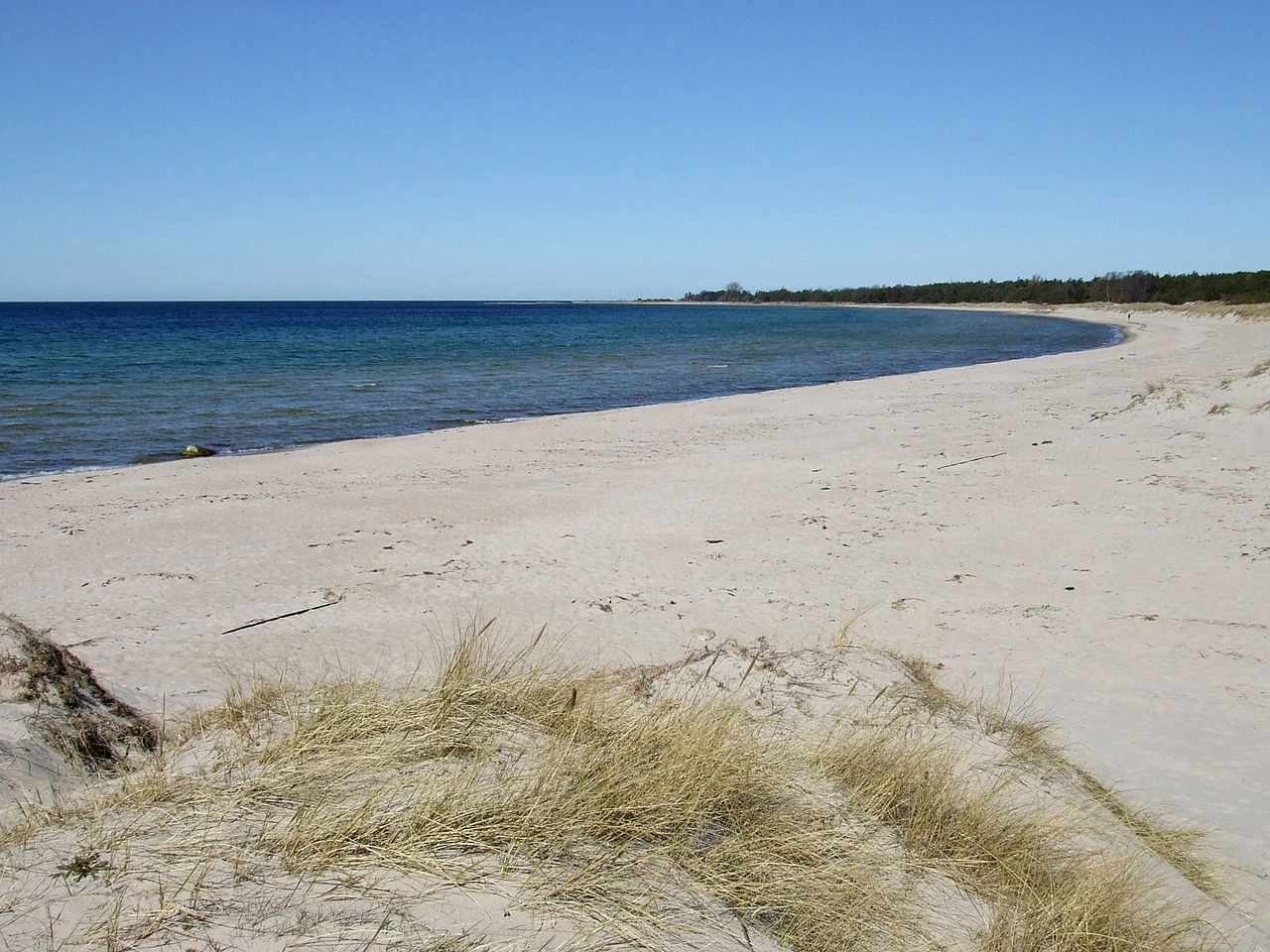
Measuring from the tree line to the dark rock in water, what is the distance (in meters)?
70.2

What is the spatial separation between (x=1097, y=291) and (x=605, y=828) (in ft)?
393

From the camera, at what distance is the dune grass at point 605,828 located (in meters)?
2.29

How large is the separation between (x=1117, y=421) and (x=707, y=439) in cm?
704

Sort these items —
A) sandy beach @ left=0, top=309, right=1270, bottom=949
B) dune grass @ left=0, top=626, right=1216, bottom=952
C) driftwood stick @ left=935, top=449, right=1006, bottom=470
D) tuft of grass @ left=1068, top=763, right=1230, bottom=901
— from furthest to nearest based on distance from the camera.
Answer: driftwood stick @ left=935, top=449, right=1006, bottom=470
sandy beach @ left=0, top=309, right=1270, bottom=949
tuft of grass @ left=1068, top=763, right=1230, bottom=901
dune grass @ left=0, top=626, right=1216, bottom=952

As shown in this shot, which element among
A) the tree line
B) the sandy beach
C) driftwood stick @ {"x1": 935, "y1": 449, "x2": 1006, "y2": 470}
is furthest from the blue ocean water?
the tree line

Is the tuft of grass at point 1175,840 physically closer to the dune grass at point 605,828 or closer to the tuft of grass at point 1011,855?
the dune grass at point 605,828

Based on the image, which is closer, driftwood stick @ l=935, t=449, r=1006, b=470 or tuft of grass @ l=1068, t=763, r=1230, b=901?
tuft of grass @ l=1068, t=763, r=1230, b=901

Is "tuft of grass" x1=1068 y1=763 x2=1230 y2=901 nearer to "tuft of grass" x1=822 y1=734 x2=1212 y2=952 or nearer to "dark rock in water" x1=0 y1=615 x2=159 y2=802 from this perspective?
"tuft of grass" x1=822 y1=734 x2=1212 y2=952

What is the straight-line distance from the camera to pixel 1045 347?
132 feet

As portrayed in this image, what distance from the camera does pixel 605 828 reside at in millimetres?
2590

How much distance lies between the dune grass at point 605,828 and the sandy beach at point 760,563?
1016mm

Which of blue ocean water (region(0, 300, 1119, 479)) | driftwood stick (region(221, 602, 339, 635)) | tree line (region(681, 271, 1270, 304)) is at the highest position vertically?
tree line (region(681, 271, 1270, 304))

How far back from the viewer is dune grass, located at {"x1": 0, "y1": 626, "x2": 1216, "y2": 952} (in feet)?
7.50

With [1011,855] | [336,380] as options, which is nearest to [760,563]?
[1011,855]
